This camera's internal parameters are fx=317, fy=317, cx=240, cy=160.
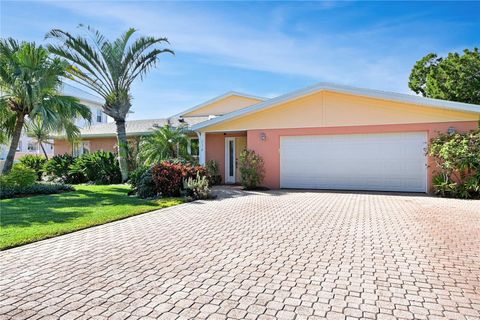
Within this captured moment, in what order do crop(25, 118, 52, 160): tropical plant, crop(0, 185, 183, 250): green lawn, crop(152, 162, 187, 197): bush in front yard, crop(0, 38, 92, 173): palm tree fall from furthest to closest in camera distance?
crop(25, 118, 52, 160): tropical plant
crop(0, 38, 92, 173): palm tree
crop(152, 162, 187, 197): bush in front yard
crop(0, 185, 183, 250): green lawn

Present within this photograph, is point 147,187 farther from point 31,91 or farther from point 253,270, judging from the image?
point 253,270

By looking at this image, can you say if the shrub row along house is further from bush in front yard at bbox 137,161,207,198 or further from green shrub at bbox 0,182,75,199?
green shrub at bbox 0,182,75,199

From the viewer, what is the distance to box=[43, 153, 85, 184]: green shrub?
18391mm

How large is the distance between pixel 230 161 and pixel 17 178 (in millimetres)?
9851

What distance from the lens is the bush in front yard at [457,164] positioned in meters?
11.1

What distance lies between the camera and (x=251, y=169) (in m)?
14.5

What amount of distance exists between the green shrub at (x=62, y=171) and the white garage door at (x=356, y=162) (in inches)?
473

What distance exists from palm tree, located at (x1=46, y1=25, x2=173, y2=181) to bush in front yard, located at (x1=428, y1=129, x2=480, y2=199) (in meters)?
12.9

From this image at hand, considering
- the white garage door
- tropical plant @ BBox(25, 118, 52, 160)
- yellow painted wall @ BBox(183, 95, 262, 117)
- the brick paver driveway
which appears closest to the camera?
the brick paver driveway

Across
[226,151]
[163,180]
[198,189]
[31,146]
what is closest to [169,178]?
[163,180]

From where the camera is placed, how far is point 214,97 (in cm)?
2256

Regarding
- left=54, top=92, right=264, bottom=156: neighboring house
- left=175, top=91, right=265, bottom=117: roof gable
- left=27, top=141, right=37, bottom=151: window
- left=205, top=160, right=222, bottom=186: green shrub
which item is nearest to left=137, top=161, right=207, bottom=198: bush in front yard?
left=205, top=160, right=222, bottom=186: green shrub

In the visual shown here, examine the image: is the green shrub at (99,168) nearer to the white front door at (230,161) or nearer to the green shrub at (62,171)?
the green shrub at (62,171)

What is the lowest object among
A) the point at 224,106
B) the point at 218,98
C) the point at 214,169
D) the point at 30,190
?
the point at 30,190
